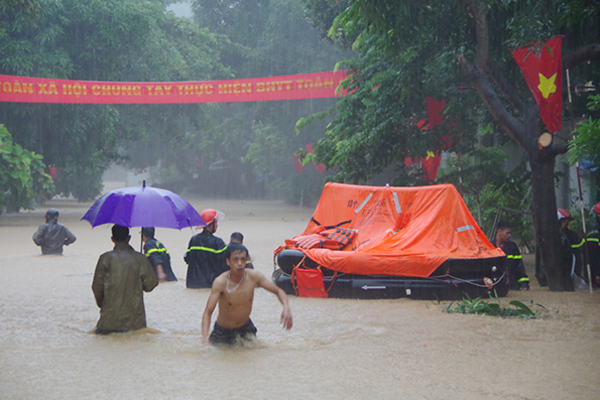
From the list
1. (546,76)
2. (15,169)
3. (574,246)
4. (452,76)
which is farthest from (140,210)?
(15,169)

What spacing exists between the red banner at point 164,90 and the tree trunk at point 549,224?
1375 centimetres

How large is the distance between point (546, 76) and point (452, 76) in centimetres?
362

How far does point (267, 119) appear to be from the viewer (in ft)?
132

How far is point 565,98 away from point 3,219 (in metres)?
25.1

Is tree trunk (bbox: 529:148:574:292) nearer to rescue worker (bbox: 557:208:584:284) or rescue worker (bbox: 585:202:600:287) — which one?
rescue worker (bbox: 557:208:584:284)

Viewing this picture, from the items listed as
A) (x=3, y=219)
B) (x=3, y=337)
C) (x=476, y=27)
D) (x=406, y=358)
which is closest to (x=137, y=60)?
(x=3, y=219)

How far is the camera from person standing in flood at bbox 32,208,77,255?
14203 mm

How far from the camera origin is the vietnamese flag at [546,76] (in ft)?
31.5

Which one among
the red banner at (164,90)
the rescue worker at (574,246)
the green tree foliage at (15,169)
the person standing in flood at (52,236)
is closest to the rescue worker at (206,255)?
the person standing in flood at (52,236)

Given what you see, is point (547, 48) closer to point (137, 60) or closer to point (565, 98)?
point (565, 98)

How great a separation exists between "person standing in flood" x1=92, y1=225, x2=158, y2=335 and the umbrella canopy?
60 cm

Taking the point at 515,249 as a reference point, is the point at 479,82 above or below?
above

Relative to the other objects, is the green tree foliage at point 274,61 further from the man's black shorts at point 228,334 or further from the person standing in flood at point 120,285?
the man's black shorts at point 228,334

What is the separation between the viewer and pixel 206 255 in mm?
10336
